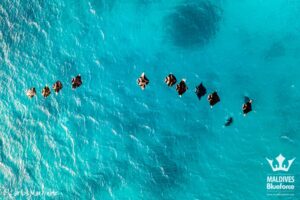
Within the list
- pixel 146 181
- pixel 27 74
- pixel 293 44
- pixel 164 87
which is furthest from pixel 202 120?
pixel 27 74

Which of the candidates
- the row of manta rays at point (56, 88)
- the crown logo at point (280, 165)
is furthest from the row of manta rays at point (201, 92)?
the row of manta rays at point (56, 88)

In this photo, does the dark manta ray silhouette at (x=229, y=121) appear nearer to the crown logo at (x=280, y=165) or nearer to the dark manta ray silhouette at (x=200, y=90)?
the dark manta ray silhouette at (x=200, y=90)

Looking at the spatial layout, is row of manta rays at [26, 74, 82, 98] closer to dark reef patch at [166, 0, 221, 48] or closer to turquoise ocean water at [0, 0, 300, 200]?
turquoise ocean water at [0, 0, 300, 200]

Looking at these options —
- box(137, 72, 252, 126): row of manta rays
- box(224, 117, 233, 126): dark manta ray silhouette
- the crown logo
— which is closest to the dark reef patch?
box(137, 72, 252, 126): row of manta rays

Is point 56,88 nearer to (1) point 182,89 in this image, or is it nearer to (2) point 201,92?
(1) point 182,89

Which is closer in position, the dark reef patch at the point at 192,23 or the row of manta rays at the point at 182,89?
the row of manta rays at the point at 182,89

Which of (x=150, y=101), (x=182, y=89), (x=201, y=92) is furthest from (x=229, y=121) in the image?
(x=150, y=101)
